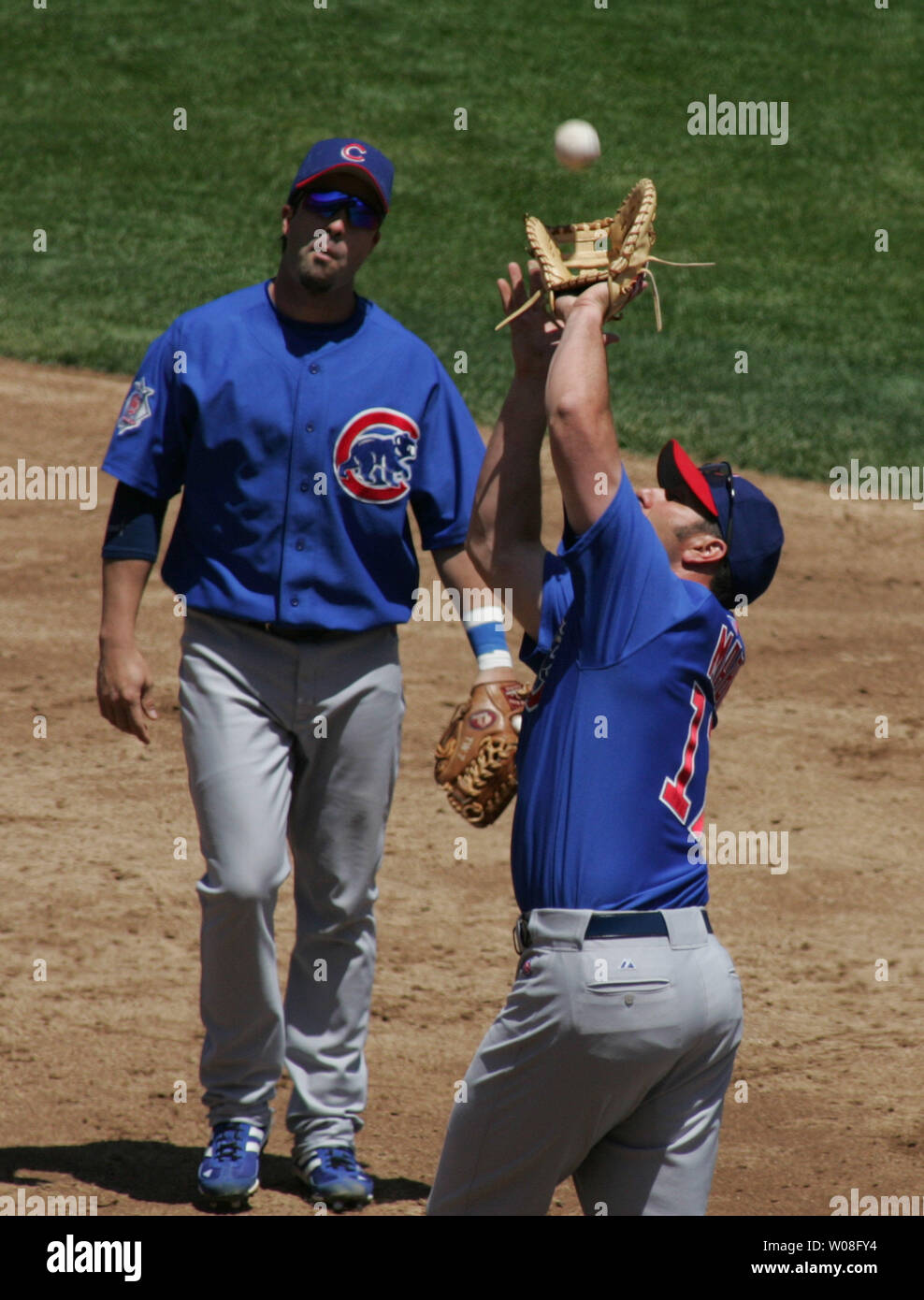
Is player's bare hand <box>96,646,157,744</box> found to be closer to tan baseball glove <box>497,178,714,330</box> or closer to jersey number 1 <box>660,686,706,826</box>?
tan baseball glove <box>497,178,714,330</box>

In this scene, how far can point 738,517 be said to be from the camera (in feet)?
10.5

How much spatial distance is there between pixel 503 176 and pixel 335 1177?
49.8ft

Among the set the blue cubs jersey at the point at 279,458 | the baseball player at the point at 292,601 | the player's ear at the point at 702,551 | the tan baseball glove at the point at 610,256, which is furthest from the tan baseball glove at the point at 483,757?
the tan baseball glove at the point at 610,256

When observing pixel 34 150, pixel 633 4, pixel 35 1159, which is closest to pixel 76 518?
pixel 35 1159

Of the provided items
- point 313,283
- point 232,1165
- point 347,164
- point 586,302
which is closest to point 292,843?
point 232,1165

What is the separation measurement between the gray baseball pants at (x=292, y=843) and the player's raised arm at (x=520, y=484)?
0.84m

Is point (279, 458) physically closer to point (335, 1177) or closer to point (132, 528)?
point (132, 528)

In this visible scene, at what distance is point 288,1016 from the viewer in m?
4.24

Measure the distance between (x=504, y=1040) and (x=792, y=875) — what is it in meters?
3.72

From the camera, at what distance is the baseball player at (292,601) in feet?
13.1

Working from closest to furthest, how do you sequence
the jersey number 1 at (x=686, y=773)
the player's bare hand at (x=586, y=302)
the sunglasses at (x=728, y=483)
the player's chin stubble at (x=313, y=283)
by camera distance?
the jersey number 1 at (x=686, y=773) < the player's bare hand at (x=586, y=302) < the sunglasses at (x=728, y=483) < the player's chin stubble at (x=313, y=283)

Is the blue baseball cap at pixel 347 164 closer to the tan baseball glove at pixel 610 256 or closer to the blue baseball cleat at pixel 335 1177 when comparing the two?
the tan baseball glove at pixel 610 256

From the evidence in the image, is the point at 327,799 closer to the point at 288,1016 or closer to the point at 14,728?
the point at 288,1016

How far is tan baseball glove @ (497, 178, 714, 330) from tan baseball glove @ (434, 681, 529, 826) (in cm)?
102
